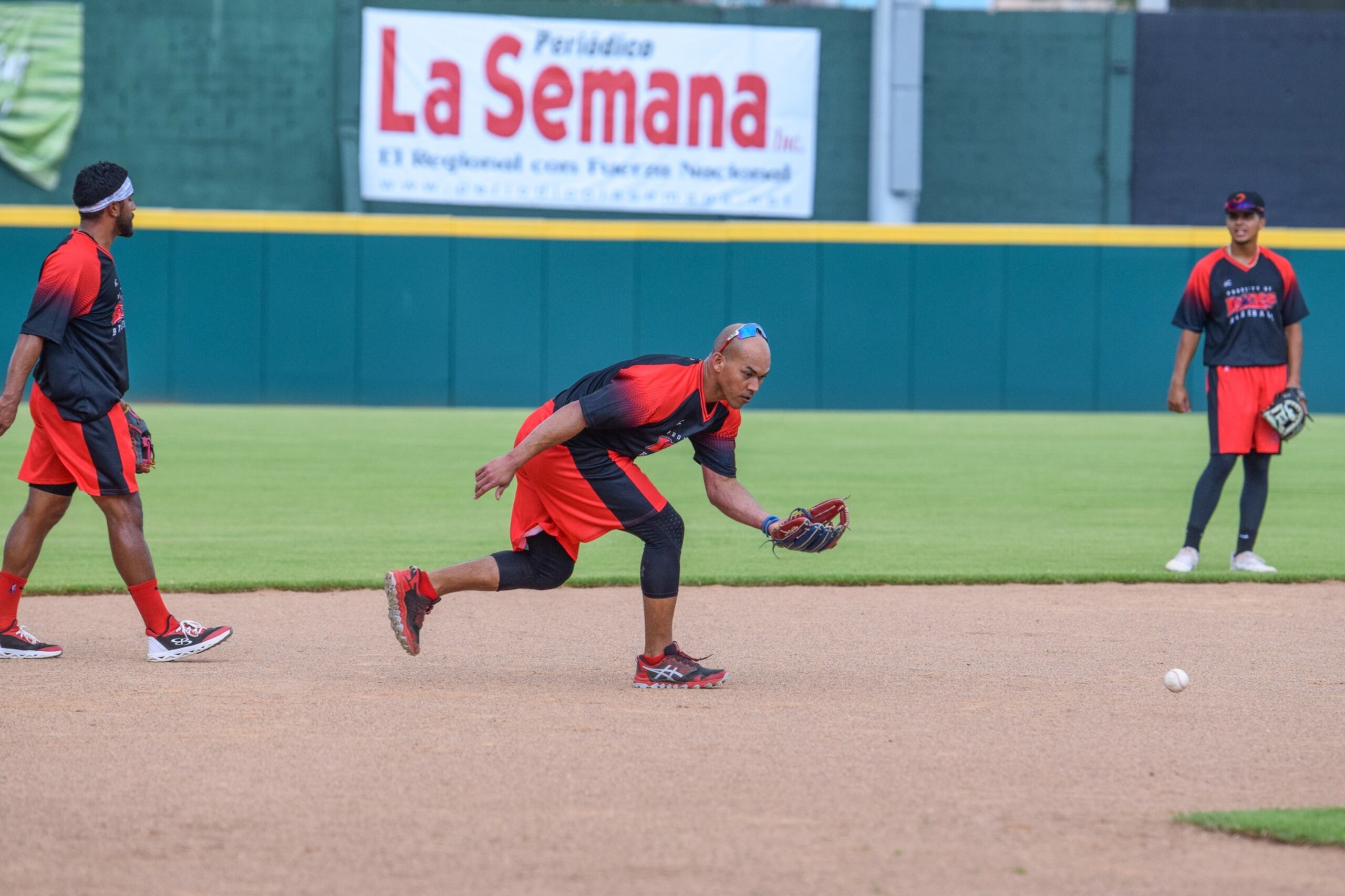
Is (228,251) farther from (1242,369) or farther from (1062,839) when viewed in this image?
(1062,839)

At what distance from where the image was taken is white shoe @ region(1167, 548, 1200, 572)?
28.7ft

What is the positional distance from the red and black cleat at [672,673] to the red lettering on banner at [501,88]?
18.9 meters

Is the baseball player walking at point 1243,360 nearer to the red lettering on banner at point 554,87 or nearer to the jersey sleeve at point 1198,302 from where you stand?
the jersey sleeve at point 1198,302

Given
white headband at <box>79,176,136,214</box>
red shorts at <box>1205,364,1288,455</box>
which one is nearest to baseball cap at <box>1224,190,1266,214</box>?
red shorts at <box>1205,364,1288,455</box>

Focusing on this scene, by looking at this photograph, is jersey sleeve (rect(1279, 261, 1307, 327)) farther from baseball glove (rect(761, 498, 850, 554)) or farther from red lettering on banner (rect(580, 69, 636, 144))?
red lettering on banner (rect(580, 69, 636, 144))

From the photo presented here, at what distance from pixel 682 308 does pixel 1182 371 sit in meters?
13.6

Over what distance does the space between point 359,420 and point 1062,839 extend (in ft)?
54.5

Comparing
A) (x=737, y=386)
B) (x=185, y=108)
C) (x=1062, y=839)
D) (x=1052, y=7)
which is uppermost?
(x=1052, y=7)

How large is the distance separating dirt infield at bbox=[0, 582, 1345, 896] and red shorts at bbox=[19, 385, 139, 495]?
724mm

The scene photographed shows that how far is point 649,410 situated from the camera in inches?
218

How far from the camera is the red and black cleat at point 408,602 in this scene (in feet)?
19.1

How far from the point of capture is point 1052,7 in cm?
3300

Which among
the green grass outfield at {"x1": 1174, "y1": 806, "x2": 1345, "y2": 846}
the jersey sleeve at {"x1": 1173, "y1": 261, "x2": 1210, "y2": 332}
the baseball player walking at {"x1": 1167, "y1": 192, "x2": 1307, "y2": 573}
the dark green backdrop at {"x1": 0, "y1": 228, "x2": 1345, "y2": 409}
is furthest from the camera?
the dark green backdrop at {"x1": 0, "y1": 228, "x2": 1345, "y2": 409}

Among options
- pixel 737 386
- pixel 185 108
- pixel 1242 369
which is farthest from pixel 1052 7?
pixel 737 386
